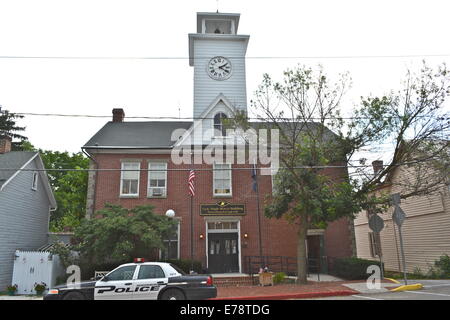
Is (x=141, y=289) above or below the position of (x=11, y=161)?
below

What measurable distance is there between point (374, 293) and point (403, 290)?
4.65ft

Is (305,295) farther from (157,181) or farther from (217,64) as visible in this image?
(217,64)

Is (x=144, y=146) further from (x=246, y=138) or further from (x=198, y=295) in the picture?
(x=198, y=295)

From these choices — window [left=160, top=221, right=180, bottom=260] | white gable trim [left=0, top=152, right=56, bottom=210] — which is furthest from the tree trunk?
white gable trim [left=0, top=152, right=56, bottom=210]

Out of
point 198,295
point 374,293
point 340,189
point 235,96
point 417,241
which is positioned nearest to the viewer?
point 198,295

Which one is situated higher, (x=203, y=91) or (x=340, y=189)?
(x=203, y=91)

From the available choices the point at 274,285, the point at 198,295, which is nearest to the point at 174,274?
the point at 198,295

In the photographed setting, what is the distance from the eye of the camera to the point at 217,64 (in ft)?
84.5

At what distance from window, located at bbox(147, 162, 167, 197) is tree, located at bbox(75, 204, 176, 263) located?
326 centimetres

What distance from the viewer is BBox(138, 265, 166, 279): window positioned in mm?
10500

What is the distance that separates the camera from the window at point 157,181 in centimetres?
2061

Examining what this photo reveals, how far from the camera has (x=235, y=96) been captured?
2477 cm

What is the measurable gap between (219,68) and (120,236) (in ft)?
48.2

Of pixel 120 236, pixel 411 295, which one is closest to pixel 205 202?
pixel 120 236
